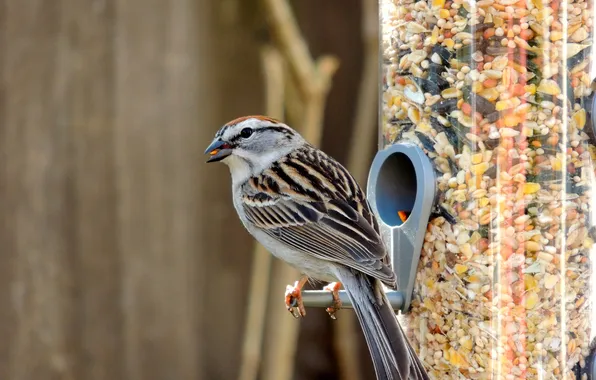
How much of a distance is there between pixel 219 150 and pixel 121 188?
2.76 feet

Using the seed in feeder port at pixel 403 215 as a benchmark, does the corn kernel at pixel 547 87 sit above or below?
above

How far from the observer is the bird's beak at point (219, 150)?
11.3ft

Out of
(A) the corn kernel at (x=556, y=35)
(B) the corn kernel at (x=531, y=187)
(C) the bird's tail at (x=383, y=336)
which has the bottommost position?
(C) the bird's tail at (x=383, y=336)

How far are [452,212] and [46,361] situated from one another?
1.86 metres

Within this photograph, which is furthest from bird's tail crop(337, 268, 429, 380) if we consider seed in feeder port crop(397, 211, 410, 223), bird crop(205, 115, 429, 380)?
seed in feeder port crop(397, 211, 410, 223)

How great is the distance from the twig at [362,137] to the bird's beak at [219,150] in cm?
98

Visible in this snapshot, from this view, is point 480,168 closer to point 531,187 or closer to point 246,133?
point 531,187

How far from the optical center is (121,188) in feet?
13.7

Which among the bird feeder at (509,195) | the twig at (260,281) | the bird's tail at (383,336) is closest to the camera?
the bird's tail at (383,336)

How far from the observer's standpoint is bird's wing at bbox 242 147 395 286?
3027 millimetres

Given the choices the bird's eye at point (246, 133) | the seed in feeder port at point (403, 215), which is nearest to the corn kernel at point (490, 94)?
the seed in feeder port at point (403, 215)

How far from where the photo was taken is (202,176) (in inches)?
168

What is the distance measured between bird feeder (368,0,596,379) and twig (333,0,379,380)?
136 cm

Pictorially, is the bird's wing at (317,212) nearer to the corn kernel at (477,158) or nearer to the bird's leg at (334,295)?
the bird's leg at (334,295)
